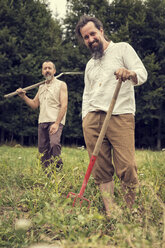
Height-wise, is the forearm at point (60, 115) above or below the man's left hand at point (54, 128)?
above

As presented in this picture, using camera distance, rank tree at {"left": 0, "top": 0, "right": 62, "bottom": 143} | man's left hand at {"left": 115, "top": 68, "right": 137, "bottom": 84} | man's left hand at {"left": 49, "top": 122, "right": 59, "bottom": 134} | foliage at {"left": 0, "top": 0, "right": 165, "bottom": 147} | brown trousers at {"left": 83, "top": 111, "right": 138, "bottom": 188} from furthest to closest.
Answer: foliage at {"left": 0, "top": 0, "right": 165, "bottom": 147}
tree at {"left": 0, "top": 0, "right": 62, "bottom": 143}
man's left hand at {"left": 49, "top": 122, "right": 59, "bottom": 134}
brown trousers at {"left": 83, "top": 111, "right": 138, "bottom": 188}
man's left hand at {"left": 115, "top": 68, "right": 137, "bottom": 84}

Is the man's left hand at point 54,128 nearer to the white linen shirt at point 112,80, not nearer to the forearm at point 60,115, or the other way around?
the forearm at point 60,115

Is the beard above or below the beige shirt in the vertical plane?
above

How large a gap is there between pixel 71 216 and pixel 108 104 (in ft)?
3.75

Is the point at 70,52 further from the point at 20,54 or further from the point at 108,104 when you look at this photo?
the point at 108,104

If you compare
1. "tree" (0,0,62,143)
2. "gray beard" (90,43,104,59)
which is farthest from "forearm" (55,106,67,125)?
"tree" (0,0,62,143)

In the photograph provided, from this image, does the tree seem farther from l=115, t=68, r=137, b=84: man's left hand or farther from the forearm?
l=115, t=68, r=137, b=84: man's left hand

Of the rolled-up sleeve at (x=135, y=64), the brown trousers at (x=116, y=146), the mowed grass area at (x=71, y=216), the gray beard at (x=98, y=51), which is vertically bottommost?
the mowed grass area at (x=71, y=216)

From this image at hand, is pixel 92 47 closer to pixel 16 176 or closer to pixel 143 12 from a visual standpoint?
pixel 16 176

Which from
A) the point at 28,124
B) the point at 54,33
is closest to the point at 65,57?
the point at 54,33

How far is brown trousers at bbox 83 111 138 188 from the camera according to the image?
279cm

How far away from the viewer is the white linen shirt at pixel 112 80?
9.32ft

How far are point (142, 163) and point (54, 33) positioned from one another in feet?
51.0

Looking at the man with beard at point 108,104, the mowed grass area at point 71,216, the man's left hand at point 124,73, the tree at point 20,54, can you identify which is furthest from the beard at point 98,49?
the tree at point 20,54
